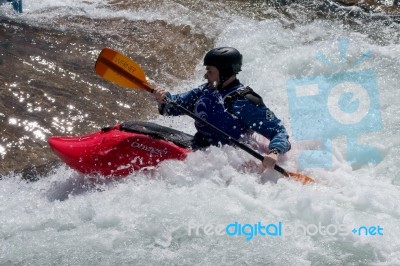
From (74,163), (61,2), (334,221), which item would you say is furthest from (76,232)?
(61,2)

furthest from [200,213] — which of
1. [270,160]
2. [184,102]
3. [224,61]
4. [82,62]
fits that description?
[82,62]

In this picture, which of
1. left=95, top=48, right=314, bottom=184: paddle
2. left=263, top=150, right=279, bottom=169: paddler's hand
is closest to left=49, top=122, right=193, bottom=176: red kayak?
left=95, top=48, right=314, bottom=184: paddle

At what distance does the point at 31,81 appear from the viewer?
6.20 metres

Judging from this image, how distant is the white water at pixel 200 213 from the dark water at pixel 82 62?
781 mm

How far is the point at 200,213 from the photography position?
13.5ft

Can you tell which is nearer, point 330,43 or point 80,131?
point 80,131

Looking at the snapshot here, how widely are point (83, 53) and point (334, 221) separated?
418 centimetres

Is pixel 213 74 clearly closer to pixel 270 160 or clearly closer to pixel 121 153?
pixel 270 160

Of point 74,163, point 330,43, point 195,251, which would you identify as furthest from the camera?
point 330,43

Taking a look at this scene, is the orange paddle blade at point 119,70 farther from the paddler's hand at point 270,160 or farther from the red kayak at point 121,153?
the paddler's hand at point 270,160

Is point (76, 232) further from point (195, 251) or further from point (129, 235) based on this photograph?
point (195, 251)

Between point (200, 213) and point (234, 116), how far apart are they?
2.66 feet

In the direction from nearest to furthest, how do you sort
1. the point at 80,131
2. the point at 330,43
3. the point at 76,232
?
1. the point at 76,232
2. the point at 80,131
3. the point at 330,43

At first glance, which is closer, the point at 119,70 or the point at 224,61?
the point at 224,61
